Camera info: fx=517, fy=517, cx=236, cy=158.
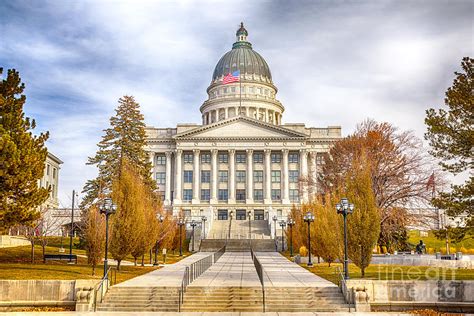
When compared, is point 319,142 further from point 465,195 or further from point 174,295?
point 174,295

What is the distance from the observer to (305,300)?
67.2 ft

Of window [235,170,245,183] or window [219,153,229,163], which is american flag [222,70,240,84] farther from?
window [235,170,245,183]

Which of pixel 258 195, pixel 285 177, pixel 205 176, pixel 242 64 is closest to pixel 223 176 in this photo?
pixel 205 176

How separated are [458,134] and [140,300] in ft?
55.4

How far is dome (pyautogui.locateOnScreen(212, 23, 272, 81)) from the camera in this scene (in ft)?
370

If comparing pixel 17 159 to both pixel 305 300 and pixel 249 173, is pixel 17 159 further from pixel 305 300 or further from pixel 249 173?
pixel 249 173

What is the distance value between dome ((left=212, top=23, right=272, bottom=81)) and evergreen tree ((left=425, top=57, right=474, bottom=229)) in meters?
87.9

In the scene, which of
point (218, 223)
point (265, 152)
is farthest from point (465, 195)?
point (265, 152)

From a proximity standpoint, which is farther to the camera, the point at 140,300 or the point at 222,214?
the point at 222,214

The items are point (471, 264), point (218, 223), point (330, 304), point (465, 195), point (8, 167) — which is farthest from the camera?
point (218, 223)

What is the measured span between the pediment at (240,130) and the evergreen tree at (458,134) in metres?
61.8

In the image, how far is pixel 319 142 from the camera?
9050 centimetres

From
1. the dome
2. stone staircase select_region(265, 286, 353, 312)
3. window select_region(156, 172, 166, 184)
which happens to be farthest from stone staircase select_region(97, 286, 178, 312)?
the dome

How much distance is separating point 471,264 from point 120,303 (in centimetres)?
2374
